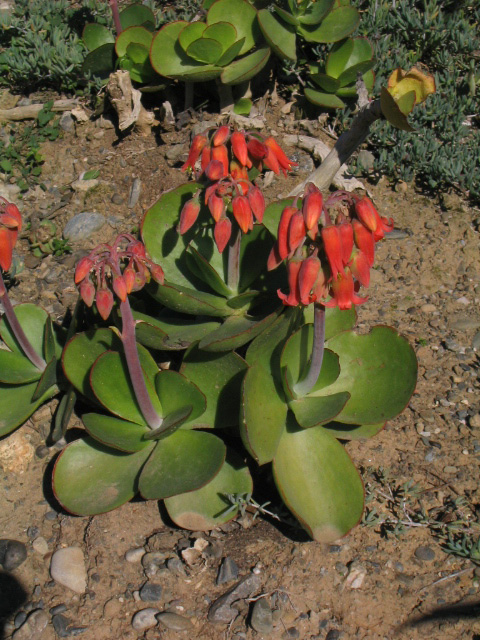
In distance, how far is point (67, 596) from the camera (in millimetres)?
2818

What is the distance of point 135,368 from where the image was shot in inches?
109

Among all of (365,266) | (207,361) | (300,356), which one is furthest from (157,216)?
(365,266)

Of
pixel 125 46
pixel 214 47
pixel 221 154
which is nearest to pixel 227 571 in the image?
pixel 221 154

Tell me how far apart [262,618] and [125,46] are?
3971mm

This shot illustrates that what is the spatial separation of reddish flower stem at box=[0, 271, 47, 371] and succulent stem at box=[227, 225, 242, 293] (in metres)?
1.04

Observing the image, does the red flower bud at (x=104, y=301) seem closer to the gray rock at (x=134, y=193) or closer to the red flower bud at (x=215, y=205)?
the red flower bud at (x=215, y=205)

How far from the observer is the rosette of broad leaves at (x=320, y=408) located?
273 cm

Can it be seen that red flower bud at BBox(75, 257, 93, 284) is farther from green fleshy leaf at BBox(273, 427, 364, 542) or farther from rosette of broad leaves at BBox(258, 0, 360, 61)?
rosette of broad leaves at BBox(258, 0, 360, 61)

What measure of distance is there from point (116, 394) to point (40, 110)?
2998mm

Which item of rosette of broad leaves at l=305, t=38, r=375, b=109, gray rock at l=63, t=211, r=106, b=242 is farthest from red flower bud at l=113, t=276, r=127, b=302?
rosette of broad leaves at l=305, t=38, r=375, b=109

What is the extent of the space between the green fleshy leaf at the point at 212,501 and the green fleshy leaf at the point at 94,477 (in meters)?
0.22

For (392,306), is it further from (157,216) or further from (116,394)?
(116,394)

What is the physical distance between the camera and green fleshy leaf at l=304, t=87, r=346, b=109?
15.6ft

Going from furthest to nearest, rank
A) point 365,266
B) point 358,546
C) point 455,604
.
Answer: point 358,546 → point 455,604 → point 365,266
